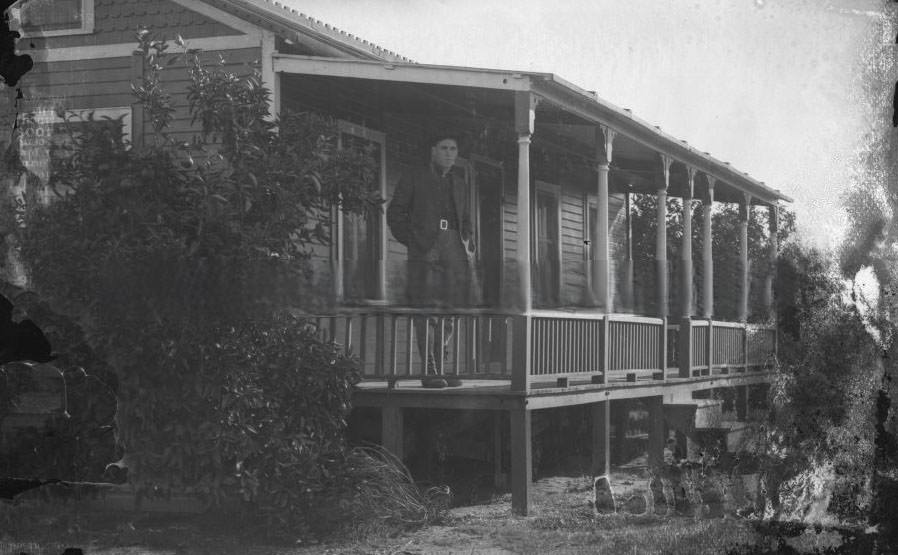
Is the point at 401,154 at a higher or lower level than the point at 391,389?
higher

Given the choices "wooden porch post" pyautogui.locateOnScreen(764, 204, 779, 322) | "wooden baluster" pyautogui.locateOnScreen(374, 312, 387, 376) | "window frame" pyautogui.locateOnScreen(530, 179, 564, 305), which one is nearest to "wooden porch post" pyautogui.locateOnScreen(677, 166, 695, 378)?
"window frame" pyautogui.locateOnScreen(530, 179, 564, 305)

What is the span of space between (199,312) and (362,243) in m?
3.66

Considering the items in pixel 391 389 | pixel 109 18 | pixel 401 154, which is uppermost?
pixel 109 18

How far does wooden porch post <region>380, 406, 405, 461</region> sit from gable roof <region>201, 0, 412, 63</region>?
12.0 ft

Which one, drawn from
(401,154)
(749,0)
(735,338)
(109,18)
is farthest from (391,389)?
(735,338)

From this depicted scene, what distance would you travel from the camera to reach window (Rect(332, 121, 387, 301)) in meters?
11.4

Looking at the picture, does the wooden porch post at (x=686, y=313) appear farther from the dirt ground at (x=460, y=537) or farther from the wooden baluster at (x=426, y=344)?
the wooden baluster at (x=426, y=344)

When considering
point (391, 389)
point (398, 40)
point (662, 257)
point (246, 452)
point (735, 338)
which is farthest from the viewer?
point (735, 338)

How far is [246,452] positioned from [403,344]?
4.46 metres

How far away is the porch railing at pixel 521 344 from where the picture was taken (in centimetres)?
959

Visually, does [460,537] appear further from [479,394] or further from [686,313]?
[686,313]

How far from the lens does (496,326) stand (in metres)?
10.6

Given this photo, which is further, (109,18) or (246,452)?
(109,18)

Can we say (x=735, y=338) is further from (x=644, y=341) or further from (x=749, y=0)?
(x=749, y=0)
